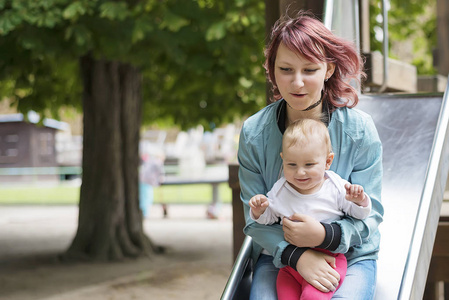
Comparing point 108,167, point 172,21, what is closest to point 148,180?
point 108,167

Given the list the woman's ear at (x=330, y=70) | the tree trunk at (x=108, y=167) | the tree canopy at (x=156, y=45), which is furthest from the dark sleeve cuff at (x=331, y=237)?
the tree trunk at (x=108, y=167)

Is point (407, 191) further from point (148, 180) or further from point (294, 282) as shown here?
point (148, 180)

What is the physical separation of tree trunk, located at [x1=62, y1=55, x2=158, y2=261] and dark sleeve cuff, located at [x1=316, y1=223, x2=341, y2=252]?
22.7 ft

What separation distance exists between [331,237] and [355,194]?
162 mm

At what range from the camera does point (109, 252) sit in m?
8.78

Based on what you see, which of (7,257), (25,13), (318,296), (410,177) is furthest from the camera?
(7,257)

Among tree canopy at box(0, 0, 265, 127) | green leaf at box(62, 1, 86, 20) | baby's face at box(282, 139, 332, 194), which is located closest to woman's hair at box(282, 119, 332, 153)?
baby's face at box(282, 139, 332, 194)

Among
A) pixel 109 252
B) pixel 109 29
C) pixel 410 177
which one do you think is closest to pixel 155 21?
pixel 109 29

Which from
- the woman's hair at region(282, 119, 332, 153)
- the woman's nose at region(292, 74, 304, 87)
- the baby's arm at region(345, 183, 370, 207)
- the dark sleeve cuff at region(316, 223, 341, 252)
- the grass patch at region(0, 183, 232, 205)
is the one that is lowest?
the grass patch at region(0, 183, 232, 205)

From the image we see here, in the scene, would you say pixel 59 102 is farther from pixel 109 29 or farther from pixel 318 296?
pixel 318 296

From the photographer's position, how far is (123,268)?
27.0 ft

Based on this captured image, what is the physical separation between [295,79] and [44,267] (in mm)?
7116

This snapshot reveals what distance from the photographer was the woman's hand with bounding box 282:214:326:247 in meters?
2.11

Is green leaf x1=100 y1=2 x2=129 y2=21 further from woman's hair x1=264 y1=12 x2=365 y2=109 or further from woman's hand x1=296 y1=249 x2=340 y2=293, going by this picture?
woman's hand x1=296 y1=249 x2=340 y2=293
